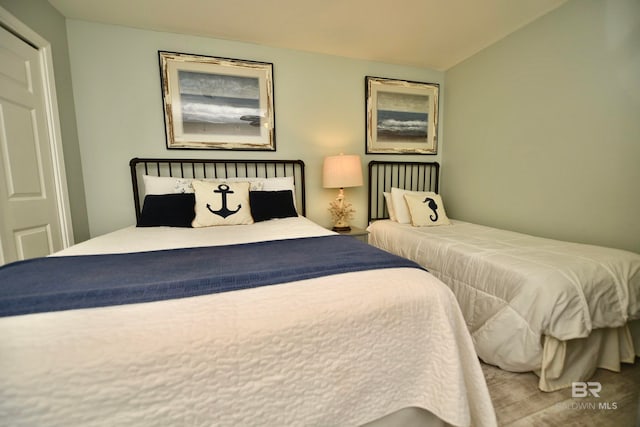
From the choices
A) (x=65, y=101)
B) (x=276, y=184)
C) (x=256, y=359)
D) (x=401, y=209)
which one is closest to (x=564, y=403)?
(x=256, y=359)

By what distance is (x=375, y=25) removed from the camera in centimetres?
219

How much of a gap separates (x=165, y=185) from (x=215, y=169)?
483mm

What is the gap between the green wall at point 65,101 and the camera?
182cm

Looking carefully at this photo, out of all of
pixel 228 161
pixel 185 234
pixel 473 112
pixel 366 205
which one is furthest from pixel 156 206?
pixel 473 112

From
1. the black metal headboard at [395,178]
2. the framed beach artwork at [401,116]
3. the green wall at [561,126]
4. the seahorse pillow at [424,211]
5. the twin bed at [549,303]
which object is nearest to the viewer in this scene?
the twin bed at [549,303]

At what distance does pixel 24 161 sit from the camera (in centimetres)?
168

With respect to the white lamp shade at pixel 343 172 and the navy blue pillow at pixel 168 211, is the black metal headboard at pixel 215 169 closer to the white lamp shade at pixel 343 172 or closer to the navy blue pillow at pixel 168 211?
the white lamp shade at pixel 343 172

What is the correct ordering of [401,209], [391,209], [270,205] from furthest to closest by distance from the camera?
[391,209]
[401,209]
[270,205]

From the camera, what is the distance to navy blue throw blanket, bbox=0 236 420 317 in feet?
2.43

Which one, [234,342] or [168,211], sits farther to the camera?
[168,211]

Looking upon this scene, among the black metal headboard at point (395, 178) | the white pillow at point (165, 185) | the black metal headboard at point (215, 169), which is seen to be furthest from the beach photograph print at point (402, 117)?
the white pillow at point (165, 185)

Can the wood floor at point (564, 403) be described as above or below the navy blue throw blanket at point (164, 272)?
below

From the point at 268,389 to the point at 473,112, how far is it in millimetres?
3146

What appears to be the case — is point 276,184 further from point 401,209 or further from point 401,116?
point 401,116
